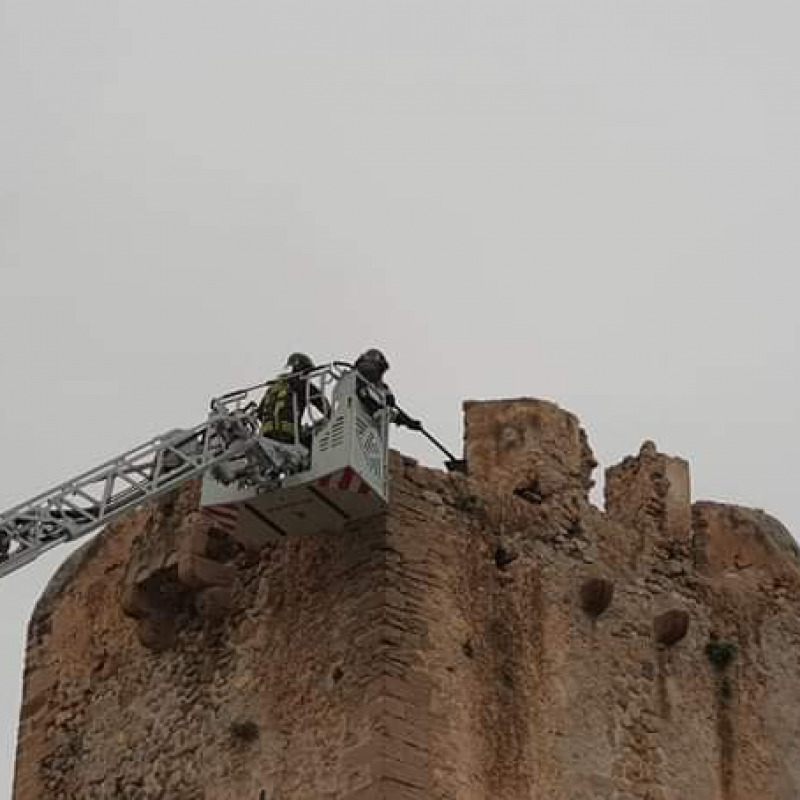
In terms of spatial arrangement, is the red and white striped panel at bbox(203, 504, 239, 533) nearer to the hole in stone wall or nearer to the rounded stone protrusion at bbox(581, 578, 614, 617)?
the hole in stone wall

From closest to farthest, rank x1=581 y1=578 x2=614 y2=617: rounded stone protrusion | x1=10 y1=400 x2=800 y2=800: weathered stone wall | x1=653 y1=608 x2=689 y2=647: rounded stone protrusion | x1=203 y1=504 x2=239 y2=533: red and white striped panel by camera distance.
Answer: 1. x1=10 y1=400 x2=800 y2=800: weathered stone wall
2. x1=203 y1=504 x2=239 y2=533: red and white striped panel
3. x1=581 y1=578 x2=614 y2=617: rounded stone protrusion
4. x1=653 y1=608 x2=689 y2=647: rounded stone protrusion

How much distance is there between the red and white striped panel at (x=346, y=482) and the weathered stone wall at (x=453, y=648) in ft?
0.96

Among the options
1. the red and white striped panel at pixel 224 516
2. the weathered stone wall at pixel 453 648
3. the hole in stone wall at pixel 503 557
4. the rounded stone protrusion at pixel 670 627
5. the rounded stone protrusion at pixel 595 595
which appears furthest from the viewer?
the rounded stone protrusion at pixel 670 627

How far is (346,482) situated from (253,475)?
0.61 meters

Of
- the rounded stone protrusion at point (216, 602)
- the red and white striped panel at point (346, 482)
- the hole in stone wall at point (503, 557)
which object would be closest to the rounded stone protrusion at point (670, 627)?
the hole in stone wall at point (503, 557)

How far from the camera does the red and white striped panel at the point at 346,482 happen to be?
53.9ft

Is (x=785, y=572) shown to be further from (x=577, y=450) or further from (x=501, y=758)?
(x=501, y=758)

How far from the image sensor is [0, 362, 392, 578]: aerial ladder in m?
16.6

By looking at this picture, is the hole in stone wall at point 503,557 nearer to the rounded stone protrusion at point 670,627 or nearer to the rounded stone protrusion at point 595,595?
the rounded stone protrusion at point 595,595

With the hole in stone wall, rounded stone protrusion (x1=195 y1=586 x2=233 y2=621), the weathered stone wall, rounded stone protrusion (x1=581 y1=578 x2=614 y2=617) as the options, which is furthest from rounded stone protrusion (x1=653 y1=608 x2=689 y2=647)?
rounded stone protrusion (x1=195 y1=586 x2=233 y2=621)

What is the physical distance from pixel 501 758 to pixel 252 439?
2.29m

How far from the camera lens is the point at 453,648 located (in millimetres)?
16562

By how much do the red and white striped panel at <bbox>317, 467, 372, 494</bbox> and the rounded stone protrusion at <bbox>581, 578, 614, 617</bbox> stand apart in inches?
65.7

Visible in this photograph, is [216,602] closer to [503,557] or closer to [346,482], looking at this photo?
[346,482]
